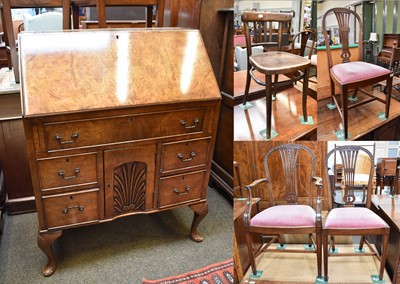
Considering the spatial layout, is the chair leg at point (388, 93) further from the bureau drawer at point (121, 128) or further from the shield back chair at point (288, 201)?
the bureau drawer at point (121, 128)

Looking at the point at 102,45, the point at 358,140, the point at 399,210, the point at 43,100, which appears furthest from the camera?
the point at 102,45

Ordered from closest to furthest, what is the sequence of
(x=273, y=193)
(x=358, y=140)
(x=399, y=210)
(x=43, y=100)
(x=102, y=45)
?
(x=358, y=140) → (x=399, y=210) → (x=273, y=193) → (x=43, y=100) → (x=102, y=45)

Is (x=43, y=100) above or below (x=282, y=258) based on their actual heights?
above

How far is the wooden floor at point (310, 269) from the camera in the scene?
4.37 ft

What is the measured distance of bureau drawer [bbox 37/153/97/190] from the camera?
189cm

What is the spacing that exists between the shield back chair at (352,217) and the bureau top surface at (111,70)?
0.82 metres

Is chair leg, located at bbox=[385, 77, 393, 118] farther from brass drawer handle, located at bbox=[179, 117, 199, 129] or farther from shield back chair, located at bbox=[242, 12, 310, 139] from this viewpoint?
brass drawer handle, located at bbox=[179, 117, 199, 129]

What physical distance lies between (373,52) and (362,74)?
9 cm

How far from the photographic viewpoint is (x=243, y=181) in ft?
4.60

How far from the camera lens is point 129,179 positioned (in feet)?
6.97

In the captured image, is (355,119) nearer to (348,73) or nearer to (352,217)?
(348,73)

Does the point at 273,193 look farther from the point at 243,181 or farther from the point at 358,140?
the point at 358,140

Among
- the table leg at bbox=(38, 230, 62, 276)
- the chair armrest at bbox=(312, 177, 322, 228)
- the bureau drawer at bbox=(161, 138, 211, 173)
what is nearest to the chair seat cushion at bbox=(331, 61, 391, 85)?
the chair armrest at bbox=(312, 177, 322, 228)

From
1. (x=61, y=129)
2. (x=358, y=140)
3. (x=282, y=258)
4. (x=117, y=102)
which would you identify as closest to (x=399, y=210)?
(x=358, y=140)
